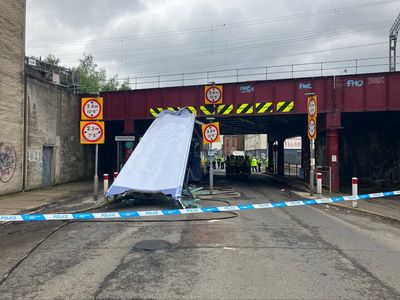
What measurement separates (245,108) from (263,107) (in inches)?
41.1

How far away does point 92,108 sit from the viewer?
1355 cm

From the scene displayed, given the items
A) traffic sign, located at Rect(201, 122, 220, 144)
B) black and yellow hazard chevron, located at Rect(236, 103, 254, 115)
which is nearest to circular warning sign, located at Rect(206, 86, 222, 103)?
traffic sign, located at Rect(201, 122, 220, 144)

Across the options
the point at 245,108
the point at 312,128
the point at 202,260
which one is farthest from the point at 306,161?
the point at 202,260

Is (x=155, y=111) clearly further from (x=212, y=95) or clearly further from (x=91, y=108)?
(x=91, y=108)

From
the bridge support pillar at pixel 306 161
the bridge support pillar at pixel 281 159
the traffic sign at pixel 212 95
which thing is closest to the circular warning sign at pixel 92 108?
the traffic sign at pixel 212 95

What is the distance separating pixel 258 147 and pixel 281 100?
217 ft

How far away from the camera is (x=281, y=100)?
21.4 meters

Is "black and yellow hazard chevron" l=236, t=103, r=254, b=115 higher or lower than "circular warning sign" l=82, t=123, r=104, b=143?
higher

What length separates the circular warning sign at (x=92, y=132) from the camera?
43.7ft

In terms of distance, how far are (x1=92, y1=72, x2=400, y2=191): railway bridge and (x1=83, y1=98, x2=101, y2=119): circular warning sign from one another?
6.18 meters

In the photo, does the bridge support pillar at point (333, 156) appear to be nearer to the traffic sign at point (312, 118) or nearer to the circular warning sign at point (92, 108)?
the traffic sign at point (312, 118)

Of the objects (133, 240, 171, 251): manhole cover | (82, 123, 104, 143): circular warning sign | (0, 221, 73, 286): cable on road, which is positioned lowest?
(0, 221, 73, 286): cable on road

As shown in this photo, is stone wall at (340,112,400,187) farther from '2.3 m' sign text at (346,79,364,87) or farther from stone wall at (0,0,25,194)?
stone wall at (0,0,25,194)

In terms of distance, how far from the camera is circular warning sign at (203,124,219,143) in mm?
16312
